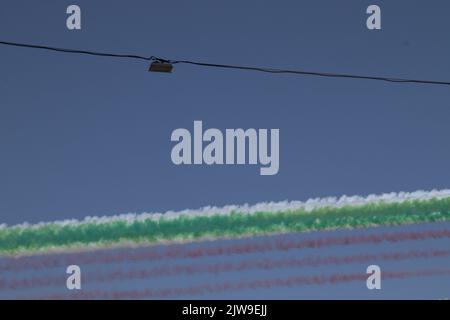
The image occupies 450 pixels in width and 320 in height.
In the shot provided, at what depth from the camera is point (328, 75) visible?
1191 inches

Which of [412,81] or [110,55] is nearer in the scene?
[110,55]
